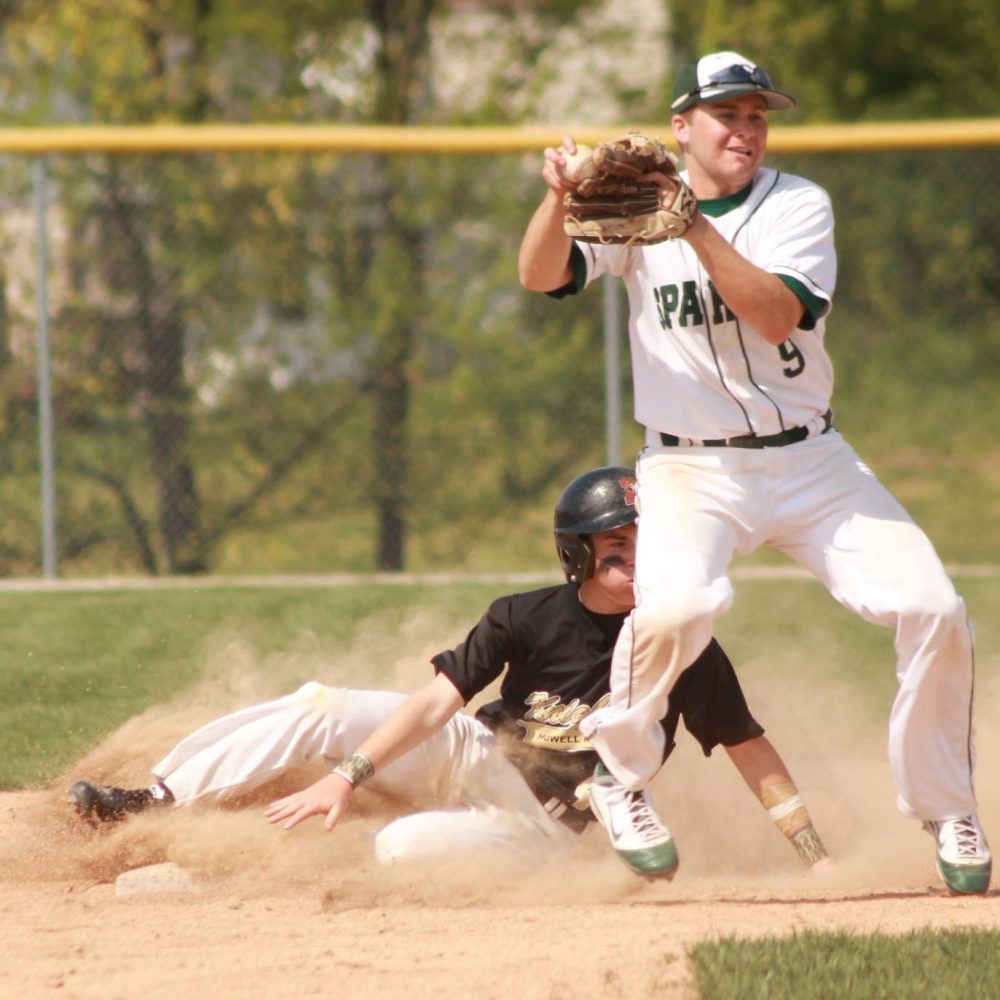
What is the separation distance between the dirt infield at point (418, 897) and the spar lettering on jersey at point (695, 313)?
1.40 metres

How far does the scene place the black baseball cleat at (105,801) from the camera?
4.38 meters

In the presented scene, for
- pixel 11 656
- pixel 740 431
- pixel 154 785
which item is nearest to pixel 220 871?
pixel 154 785

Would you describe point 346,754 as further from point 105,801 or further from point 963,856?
point 963,856

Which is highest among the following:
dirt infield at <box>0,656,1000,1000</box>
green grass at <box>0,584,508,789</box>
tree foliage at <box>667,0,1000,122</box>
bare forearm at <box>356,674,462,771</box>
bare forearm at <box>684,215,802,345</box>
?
tree foliage at <box>667,0,1000,122</box>

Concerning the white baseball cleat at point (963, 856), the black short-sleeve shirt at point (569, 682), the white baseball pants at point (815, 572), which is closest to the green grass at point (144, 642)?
the black short-sleeve shirt at point (569, 682)

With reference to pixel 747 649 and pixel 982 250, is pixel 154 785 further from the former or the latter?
pixel 982 250

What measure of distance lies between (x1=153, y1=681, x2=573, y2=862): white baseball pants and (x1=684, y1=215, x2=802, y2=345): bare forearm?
141 cm

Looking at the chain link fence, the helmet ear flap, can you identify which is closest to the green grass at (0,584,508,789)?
the chain link fence

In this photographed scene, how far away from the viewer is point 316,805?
160 inches

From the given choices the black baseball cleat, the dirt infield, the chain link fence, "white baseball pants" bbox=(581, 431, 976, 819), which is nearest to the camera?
the dirt infield

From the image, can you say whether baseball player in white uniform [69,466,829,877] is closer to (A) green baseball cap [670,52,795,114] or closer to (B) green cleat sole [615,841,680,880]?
(B) green cleat sole [615,841,680,880]

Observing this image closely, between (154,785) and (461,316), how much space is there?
557cm

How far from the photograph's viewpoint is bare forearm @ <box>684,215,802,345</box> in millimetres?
3879

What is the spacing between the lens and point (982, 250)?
10.6 m
